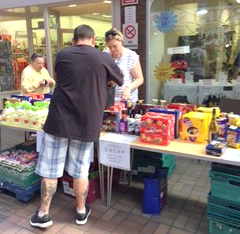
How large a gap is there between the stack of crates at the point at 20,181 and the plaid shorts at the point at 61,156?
560 mm

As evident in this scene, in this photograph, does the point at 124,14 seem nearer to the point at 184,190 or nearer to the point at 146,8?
the point at 146,8

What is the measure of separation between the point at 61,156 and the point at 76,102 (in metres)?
0.51

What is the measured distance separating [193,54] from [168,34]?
0.51m

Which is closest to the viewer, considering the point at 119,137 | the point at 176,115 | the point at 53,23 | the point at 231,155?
the point at 231,155

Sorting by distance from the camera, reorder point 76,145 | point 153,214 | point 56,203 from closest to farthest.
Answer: point 76,145
point 153,214
point 56,203

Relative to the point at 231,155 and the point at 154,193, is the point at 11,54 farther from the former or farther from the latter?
the point at 231,155

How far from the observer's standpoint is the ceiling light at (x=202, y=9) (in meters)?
4.34

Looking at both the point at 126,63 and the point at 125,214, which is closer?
the point at 125,214

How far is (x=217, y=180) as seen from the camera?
2.27 m

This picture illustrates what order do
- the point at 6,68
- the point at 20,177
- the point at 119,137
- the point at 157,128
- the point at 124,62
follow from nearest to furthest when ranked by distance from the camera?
the point at 157,128 → the point at 119,137 → the point at 20,177 → the point at 124,62 → the point at 6,68

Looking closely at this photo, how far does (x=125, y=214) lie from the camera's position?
2770 mm

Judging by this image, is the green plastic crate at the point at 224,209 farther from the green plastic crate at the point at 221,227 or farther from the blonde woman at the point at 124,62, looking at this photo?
the blonde woman at the point at 124,62

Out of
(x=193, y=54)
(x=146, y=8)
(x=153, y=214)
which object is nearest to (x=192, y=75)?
(x=193, y=54)

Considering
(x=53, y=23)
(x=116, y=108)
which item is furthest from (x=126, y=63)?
(x=53, y=23)
